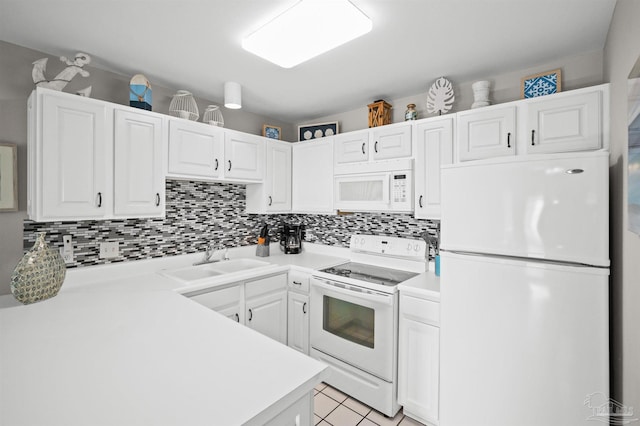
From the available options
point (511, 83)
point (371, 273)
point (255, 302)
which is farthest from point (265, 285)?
point (511, 83)

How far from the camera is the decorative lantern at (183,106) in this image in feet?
7.36

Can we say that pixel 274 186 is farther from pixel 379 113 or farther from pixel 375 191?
pixel 379 113

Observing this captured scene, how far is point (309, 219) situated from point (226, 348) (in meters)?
2.27

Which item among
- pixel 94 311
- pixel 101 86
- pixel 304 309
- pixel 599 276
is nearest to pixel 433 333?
pixel 599 276

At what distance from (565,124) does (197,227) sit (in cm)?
278

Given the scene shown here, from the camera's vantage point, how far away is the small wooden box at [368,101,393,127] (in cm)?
249

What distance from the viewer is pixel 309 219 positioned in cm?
325

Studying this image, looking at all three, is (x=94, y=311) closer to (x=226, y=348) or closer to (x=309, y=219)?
(x=226, y=348)

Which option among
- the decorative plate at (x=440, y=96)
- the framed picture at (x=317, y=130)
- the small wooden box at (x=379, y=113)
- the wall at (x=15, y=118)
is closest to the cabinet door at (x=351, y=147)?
the small wooden box at (x=379, y=113)

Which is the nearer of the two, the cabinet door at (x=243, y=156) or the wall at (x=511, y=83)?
the wall at (x=511, y=83)

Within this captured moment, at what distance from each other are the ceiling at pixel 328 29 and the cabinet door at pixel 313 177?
0.62 metres

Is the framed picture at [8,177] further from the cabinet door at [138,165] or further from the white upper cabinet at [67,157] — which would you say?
the cabinet door at [138,165]

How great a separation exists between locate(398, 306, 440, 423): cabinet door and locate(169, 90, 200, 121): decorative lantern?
87.6 inches

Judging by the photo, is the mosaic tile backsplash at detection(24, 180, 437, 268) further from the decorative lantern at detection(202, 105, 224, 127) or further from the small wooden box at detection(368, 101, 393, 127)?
the small wooden box at detection(368, 101, 393, 127)
